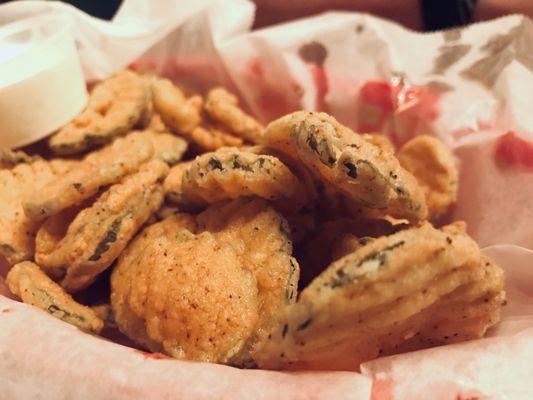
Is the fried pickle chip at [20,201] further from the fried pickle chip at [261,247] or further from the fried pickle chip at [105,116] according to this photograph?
the fried pickle chip at [261,247]

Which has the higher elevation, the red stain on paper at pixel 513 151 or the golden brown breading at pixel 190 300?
the golden brown breading at pixel 190 300

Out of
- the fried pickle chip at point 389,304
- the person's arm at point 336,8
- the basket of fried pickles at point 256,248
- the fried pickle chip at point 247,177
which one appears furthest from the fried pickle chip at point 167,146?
the person's arm at point 336,8

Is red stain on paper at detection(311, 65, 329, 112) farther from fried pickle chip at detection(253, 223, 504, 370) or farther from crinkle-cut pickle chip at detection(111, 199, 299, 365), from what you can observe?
fried pickle chip at detection(253, 223, 504, 370)

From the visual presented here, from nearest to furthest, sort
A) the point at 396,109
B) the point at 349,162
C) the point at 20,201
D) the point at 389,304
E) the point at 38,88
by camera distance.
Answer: the point at 389,304 < the point at 349,162 < the point at 20,201 < the point at 38,88 < the point at 396,109

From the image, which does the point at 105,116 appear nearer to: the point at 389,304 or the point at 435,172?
the point at 435,172

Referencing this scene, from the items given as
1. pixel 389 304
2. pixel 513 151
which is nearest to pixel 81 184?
pixel 389 304

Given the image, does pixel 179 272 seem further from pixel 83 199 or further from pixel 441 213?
pixel 441 213

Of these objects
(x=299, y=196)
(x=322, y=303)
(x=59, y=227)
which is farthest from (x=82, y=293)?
(x=322, y=303)
